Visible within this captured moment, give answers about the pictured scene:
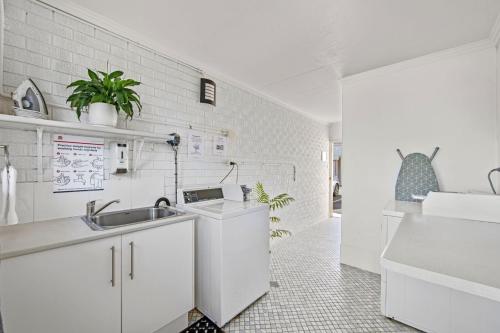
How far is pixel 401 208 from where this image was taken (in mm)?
2059

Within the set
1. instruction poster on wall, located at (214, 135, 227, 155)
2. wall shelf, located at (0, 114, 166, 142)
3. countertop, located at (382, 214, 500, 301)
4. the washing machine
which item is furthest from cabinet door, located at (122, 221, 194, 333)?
countertop, located at (382, 214, 500, 301)

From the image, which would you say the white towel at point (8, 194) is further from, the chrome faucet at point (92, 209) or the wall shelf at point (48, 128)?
the chrome faucet at point (92, 209)

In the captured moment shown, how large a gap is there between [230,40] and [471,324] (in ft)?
9.63

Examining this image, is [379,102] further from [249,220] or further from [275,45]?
[249,220]

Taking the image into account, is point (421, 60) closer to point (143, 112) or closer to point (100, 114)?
point (143, 112)

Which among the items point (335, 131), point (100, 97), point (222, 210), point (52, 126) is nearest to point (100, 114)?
point (100, 97)

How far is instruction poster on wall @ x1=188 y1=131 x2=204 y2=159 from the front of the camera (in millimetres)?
2443

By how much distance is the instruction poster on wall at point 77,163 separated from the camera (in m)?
1.60

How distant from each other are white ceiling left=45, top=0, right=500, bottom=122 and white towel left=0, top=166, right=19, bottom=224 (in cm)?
132

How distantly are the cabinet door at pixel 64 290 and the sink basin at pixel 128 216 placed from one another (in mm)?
384

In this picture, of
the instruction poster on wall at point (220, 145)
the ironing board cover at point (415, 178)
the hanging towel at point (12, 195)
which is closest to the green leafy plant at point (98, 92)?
the hanging towel at point (12, 195)

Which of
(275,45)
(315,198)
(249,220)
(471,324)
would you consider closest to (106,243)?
(249,220)

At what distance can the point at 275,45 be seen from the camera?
217 centimetres

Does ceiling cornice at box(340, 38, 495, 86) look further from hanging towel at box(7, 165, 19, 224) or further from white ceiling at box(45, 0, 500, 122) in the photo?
hanging towel at box(7, 165, 19, 224)
